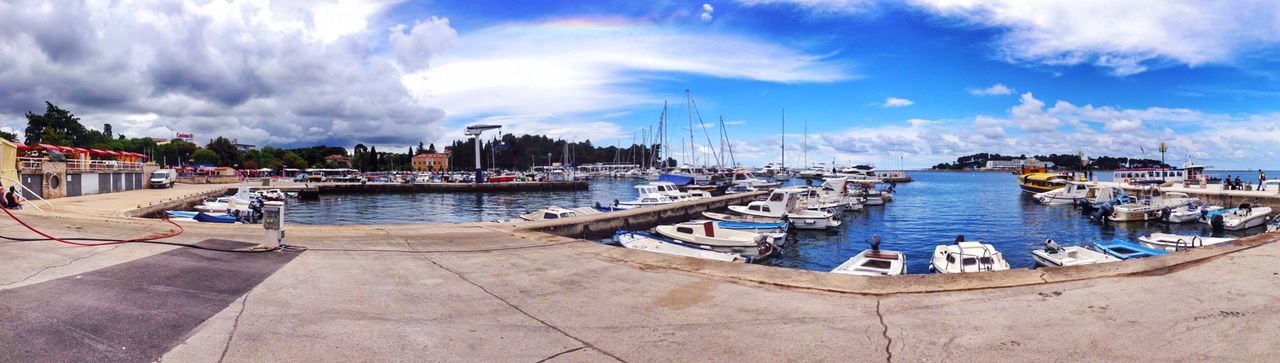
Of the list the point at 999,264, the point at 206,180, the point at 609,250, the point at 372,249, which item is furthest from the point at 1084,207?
the point at 206,180

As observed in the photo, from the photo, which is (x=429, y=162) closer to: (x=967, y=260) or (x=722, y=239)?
(x=722, y=239)

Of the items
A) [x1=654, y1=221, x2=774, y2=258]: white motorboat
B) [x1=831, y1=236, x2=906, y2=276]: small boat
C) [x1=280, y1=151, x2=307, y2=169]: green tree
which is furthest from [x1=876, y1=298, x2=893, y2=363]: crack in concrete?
[x1=280, y1=151, x2=307, y2=169]: green tree

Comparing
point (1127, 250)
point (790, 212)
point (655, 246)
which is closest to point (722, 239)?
point (655, 246)

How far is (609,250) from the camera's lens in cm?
1205

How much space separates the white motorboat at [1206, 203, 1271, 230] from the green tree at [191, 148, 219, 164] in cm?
15386

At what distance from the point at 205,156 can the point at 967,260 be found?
490 feet

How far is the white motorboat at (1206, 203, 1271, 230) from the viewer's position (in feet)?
97.7

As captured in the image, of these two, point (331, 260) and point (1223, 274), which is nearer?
point (1223, 274)

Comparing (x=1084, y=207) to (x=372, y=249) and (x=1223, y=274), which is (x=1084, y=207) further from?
(x=372, y=249)

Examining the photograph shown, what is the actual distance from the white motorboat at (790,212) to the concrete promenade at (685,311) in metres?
19.9

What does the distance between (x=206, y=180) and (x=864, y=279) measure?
93.0 m

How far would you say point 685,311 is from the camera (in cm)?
698

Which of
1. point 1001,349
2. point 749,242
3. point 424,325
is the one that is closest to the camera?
point 1001,349

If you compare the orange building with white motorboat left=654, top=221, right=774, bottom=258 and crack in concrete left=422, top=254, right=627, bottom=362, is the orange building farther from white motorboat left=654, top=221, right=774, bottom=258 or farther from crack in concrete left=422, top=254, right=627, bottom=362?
crack in concrete left=422, top=254, right=627, bottom=362
